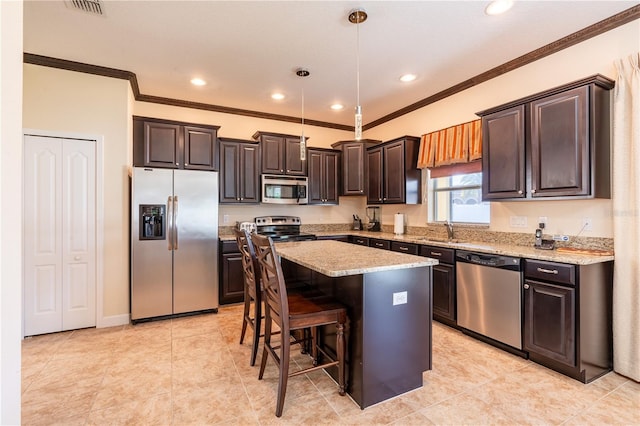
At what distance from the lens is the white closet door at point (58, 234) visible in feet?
10.2

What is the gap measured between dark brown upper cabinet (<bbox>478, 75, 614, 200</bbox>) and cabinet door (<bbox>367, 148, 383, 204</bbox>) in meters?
1.80

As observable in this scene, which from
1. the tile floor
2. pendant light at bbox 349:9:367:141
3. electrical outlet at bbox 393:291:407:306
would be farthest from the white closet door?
electrical outlet at bbox 393:291:407:306

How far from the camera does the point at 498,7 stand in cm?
238

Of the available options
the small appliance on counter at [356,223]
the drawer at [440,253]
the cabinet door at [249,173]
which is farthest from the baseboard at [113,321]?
the small appliance on counter at [356,223]

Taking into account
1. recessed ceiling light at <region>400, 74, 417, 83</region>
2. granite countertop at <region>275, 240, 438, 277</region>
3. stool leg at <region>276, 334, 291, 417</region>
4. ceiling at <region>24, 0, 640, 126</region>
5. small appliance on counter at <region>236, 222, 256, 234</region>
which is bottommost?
stool leg at <region>276, 334, 291, 417</region>

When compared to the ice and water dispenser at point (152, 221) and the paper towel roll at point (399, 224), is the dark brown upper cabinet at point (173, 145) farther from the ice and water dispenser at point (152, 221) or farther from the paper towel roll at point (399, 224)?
the paper towel roll at point (399, 224)

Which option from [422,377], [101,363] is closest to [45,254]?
[101,363]

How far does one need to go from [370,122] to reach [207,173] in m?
3.07

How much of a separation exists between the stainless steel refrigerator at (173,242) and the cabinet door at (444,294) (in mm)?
2638

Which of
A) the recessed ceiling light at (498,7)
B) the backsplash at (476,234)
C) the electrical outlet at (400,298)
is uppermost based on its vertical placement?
the recessed ceiling light at (498,7)

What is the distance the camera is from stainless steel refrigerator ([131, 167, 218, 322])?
3.47 m

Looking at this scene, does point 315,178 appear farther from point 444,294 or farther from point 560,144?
point 560,144

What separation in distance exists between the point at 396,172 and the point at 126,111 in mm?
3496

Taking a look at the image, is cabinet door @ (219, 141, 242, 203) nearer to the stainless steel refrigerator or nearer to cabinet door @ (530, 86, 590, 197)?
the stainless steel refrigerator
